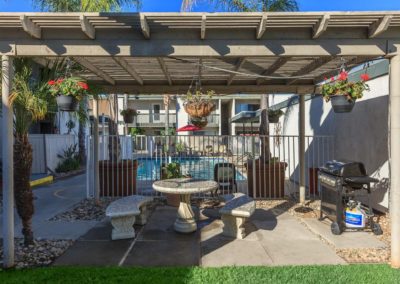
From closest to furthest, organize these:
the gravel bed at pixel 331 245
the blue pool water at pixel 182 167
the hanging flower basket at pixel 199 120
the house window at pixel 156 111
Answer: the gravel bed at pixel 331 245 < the hanging flower basket at pixel 199 120 < the blue pool water at pixel 182 167 < the house window at pixel 156 111

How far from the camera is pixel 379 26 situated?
4117mm

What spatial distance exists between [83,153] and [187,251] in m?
15.2

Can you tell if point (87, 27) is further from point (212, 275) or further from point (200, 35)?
point (212, 275)

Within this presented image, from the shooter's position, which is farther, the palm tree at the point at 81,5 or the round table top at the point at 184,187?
the palm tree at the point at 81,5

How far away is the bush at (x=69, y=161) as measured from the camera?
15.6 m

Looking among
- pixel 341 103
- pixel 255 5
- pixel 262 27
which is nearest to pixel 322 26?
pixel 262 27

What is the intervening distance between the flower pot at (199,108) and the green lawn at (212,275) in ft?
8.42

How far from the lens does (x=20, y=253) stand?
15.6 ft

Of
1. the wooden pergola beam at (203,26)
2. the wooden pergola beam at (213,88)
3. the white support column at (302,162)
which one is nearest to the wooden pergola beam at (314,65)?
the wooden pergola beam at (213,88)

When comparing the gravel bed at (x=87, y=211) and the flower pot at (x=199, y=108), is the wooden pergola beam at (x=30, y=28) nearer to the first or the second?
the flower pot at (x=199, y=108)

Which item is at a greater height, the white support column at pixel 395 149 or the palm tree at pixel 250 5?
the palm tree at pixel 250 5

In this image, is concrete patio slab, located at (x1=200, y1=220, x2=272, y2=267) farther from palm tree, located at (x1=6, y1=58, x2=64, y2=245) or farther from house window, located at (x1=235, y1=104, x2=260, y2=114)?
house window, located at (x1=235, y1=104, x2=260, y2=114)

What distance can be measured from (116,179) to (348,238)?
5782mm

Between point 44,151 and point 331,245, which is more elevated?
point 44,151
